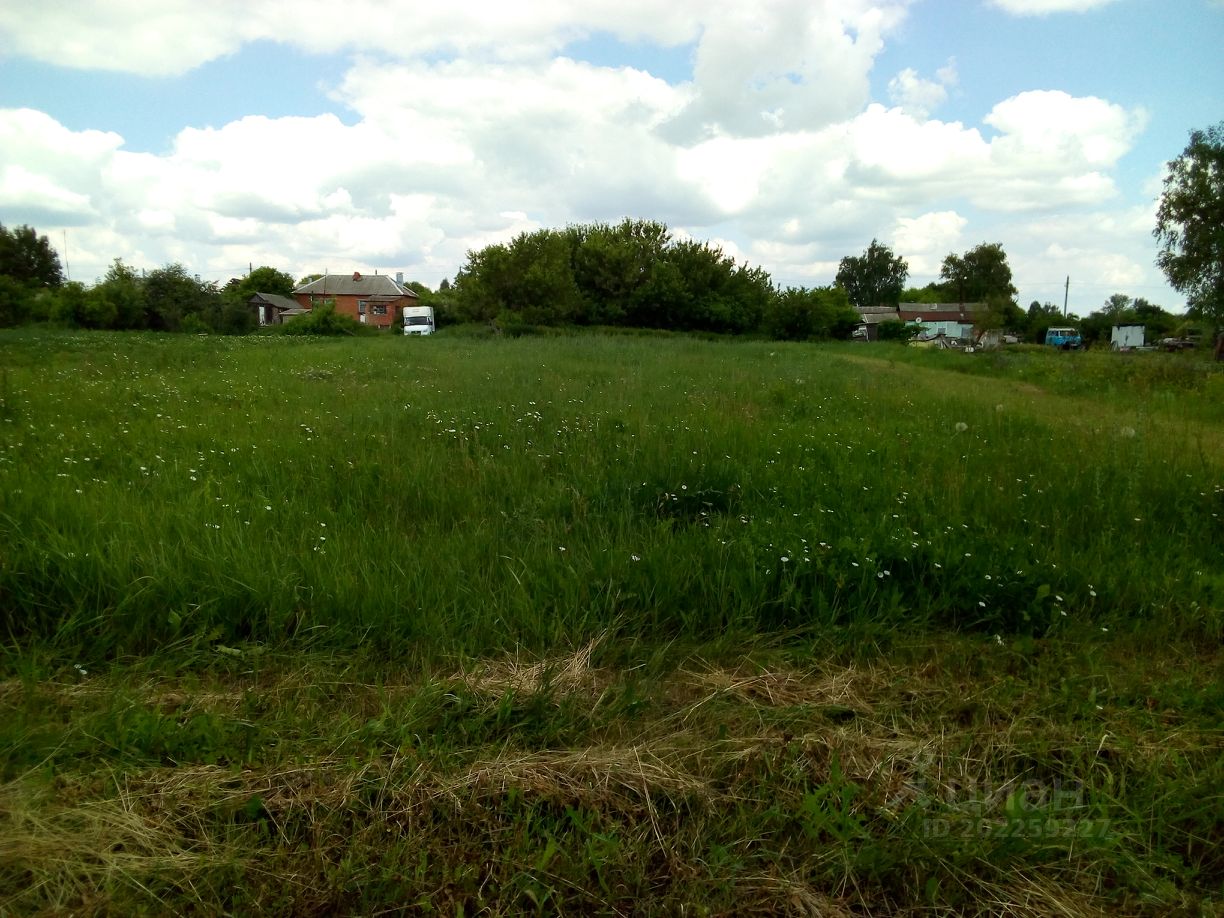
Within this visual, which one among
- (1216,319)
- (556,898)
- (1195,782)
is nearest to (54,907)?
(556,898)

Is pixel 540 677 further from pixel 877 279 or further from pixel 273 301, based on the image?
pixel 877 279

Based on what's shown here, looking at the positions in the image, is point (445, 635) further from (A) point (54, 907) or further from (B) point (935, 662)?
(B) point (935, 662)

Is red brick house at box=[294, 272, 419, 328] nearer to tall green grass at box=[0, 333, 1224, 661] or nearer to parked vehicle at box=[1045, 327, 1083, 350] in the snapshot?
parked vehicle at box=[1045, 327, 1083, 350]

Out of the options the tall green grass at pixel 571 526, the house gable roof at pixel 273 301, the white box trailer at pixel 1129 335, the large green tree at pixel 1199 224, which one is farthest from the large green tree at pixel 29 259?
the white box trailer at pixel 1129 335

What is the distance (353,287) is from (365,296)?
3136 mm

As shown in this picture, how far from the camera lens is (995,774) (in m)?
2.61

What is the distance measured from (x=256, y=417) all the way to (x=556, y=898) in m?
7.82

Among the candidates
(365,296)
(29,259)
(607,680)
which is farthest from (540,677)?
(365,296)

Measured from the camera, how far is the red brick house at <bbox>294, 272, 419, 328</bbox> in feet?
257

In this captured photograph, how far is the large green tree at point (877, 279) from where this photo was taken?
342 ft

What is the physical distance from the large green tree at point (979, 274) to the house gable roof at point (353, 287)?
66042 millimetres

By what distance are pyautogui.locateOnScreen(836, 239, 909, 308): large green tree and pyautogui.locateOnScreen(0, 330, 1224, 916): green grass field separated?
106 m

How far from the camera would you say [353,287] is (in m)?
80.3

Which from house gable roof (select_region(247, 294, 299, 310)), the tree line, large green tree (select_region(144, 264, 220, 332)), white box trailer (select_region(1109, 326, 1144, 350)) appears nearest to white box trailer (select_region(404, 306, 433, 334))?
the tree line
